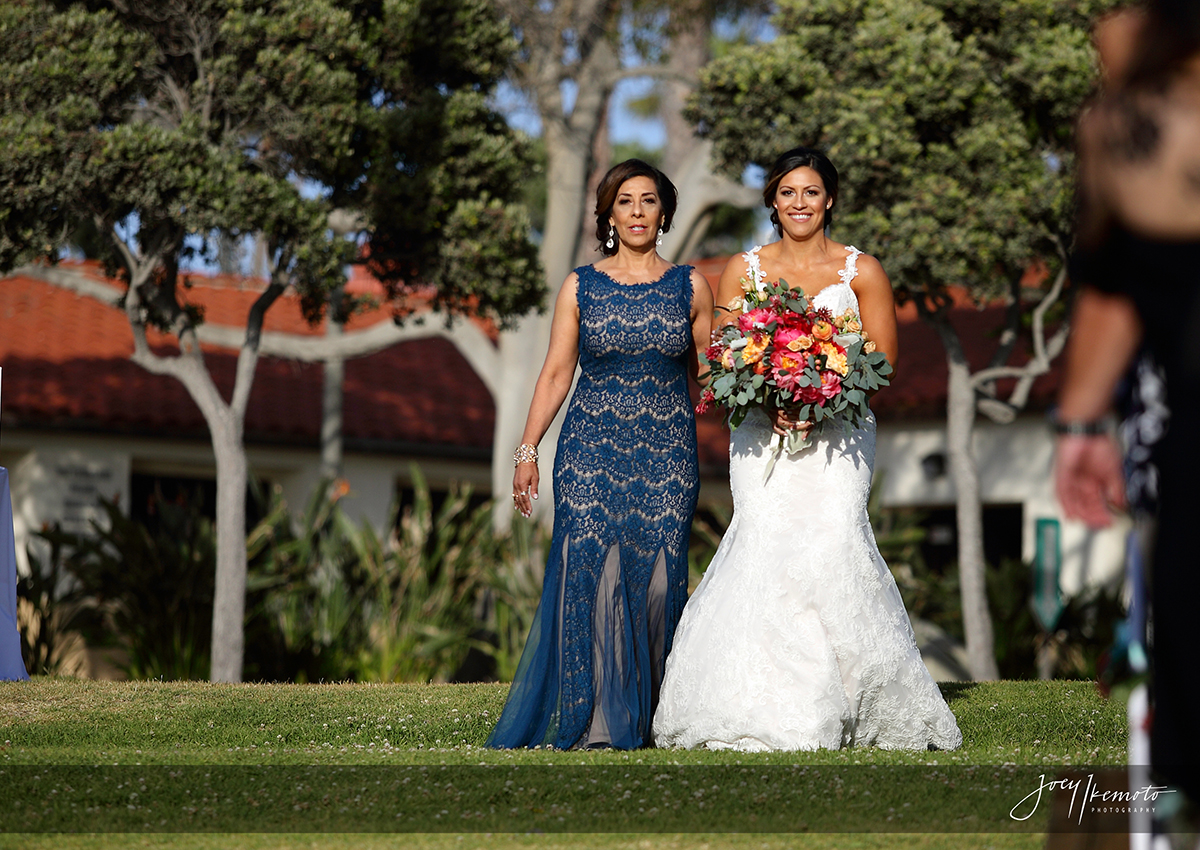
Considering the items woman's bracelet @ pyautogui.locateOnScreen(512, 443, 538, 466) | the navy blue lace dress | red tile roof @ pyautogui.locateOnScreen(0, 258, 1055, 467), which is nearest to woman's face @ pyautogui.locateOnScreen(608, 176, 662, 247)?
the navy blue lace dress

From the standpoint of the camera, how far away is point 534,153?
448 inches

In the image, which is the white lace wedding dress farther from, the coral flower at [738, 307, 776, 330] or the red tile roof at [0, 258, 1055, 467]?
the red tile roof at [0, 258, 1055, 467]

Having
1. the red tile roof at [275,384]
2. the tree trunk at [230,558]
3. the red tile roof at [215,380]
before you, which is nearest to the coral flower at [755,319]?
the tree trunk at [230,558]

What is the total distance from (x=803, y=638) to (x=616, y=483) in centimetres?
102

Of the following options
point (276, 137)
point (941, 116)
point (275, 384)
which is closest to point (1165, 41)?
point (276, 137)

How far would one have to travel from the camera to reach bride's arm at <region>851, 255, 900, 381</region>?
6.00 m

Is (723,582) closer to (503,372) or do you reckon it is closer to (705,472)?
(503,372)

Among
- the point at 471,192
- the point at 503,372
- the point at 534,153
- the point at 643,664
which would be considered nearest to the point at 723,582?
the point at 643,664

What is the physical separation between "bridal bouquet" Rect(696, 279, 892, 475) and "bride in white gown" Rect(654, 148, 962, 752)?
0.41 ft

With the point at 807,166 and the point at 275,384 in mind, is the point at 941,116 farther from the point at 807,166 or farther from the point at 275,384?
the point at 275,384

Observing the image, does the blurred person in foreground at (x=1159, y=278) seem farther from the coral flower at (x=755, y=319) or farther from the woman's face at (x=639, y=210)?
the woman's face at (x=639, y=210)

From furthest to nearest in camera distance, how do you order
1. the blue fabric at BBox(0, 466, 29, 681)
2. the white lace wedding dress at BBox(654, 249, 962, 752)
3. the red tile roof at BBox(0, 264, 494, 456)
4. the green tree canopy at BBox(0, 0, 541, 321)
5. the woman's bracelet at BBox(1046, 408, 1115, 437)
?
the red tile roof at BBox(0, 264, 494, 456)
the green tree canopy at BBox(0, 0, 541, 321)
the blue fabric at BBox(0, 466, 29, 681)
the white lace wedding dress at BBox(654, 249, 962, 752)
the woman's bracelet at BBox(1046, 408, 1115, 437)

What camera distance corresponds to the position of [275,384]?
17.7m

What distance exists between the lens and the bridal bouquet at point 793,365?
5.55 meters
